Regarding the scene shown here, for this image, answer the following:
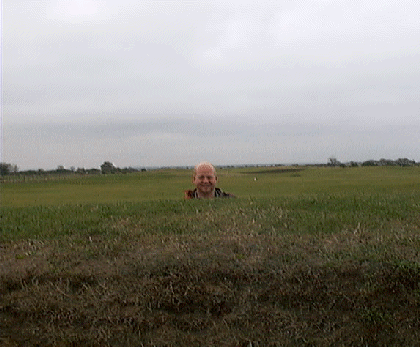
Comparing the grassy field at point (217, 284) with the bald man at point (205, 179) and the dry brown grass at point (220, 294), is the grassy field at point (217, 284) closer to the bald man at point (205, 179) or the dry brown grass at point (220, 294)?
the dry brown grass at point (220, 294)

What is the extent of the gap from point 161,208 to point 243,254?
293 centimetres

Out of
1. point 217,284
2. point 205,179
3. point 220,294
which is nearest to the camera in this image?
point 220,294

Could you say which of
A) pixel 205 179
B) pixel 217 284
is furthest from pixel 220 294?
pixel 205 179

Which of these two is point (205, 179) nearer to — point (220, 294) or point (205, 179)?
point (205, 179)

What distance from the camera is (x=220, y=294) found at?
3855 mm

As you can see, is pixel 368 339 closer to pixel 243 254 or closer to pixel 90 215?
pixel 243 254

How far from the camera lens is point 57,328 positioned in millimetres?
3557

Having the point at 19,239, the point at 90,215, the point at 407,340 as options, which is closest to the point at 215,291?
the point at 407,340

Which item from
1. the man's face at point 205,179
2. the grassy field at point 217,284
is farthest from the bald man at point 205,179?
the grassy field at point 217,284

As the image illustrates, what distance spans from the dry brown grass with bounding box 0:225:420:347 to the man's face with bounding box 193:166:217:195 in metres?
4.66

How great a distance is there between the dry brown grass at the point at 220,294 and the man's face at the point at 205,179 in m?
4.66

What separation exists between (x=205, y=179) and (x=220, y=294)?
5.81m

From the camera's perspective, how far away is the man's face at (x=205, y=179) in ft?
31.4

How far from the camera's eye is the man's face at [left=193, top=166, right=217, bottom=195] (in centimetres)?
959
